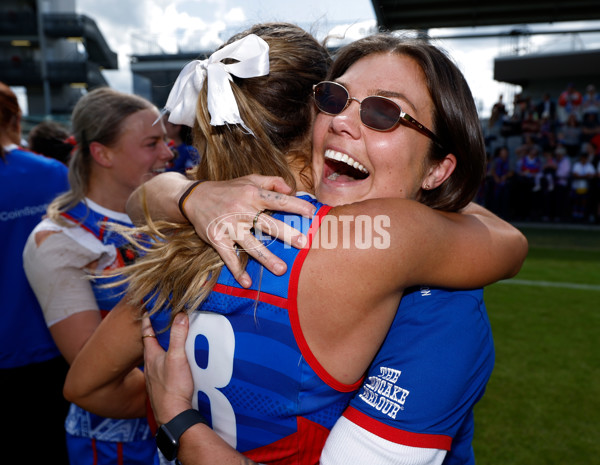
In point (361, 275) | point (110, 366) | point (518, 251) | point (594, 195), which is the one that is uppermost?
point (361, 275)

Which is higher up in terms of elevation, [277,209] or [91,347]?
[277,209]

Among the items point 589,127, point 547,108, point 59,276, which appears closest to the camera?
point 59,276

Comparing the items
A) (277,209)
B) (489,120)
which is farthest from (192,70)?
(489,120)

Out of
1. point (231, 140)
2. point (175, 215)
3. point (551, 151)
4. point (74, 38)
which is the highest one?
point (74, 38)

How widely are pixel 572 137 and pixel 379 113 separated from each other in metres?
16.6

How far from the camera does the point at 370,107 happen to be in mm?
1319

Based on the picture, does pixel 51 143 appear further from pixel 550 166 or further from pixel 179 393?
pixel 550 166

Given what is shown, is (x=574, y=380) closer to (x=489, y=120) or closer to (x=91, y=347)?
(x=91, y=347)

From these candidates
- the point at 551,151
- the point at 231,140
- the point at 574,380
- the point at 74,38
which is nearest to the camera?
the point at 231,140

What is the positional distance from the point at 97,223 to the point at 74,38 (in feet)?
150

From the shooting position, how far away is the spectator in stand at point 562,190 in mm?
13812

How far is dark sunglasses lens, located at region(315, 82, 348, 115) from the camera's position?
4.48ft

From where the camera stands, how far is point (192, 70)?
1.35 m

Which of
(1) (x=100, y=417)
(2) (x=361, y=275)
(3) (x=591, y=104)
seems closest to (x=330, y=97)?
(2) (x=361, y=275)
